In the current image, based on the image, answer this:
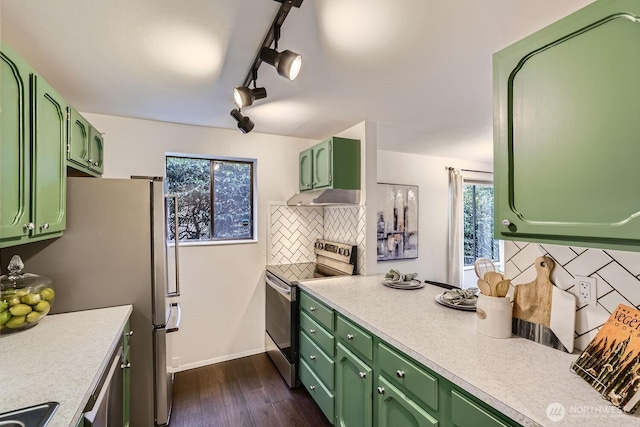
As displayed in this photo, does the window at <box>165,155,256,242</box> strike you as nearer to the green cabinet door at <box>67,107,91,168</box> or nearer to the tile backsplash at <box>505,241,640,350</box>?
the green cabinet door at <box>67,107,91,168</box>

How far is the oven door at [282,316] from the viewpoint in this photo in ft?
7.70

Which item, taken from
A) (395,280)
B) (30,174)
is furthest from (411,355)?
(30,174)

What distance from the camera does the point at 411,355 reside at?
1192 millimetres

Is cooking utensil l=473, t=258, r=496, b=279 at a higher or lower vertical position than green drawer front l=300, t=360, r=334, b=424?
higher

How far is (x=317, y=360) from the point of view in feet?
6.69

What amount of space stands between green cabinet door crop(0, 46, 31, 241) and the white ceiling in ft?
Result: 0.93

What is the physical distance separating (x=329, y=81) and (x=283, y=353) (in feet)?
7.32

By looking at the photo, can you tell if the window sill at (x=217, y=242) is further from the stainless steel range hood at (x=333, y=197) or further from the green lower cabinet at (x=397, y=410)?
the green lower cabinet at (x=397, y=410)

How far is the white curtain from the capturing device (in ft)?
13.3

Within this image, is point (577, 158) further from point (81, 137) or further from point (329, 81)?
point (81, 137)

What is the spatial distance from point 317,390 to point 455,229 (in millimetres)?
Answer: 3027

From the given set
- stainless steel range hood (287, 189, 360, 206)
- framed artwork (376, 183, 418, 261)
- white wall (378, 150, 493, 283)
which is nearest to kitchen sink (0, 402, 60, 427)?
stainless steel range hood (287, 189, 360, 206)

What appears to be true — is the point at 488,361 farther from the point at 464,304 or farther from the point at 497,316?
the point at 464,304

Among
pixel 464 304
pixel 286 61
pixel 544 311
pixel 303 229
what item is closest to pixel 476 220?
pixel 303 229
